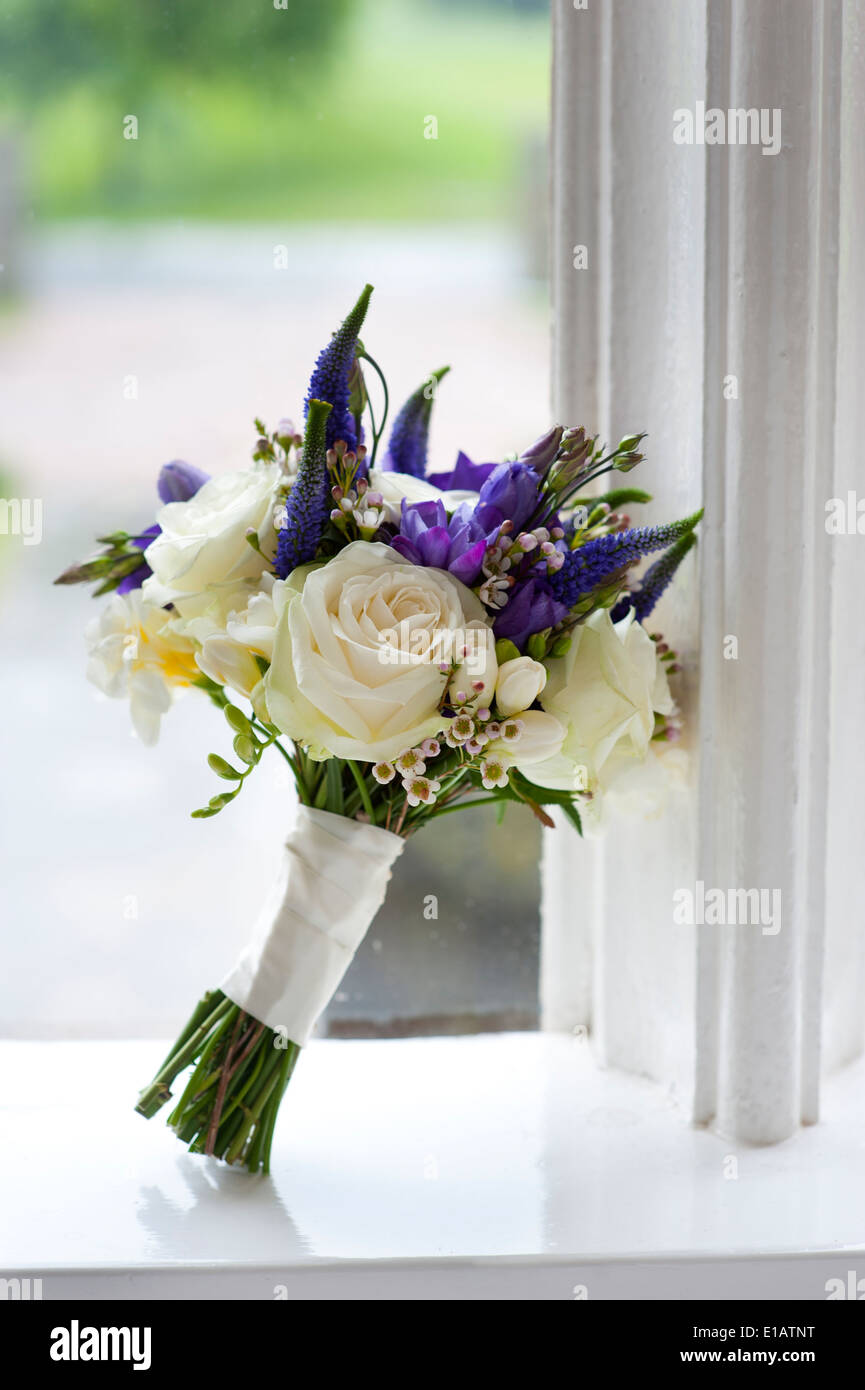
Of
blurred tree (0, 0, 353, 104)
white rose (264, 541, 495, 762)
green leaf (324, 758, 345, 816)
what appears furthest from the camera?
blurred tree (0, 0, 353, 104)

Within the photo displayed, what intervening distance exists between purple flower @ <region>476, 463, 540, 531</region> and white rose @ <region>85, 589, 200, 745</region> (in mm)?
231

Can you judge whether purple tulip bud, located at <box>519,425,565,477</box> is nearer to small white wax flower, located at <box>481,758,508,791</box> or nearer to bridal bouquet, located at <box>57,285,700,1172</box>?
bridal bouquet, located at <box>57,285,700,1172</box>

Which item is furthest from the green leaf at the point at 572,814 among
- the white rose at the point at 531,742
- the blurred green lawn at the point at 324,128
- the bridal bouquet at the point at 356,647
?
the blurred green lawn at the point at 324,128

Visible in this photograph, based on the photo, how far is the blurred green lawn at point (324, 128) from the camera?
1.03 meters

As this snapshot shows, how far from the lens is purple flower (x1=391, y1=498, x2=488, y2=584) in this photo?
0.75 meters

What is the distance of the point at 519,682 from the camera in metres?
0.74

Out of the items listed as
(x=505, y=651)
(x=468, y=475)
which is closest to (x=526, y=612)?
(x=505, y=651)

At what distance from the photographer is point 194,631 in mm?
801

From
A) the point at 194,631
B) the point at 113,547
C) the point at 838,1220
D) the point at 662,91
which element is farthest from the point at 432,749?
the point at 662,91

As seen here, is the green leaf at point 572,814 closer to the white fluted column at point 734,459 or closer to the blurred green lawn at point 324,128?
the white fluted column at point 734,459

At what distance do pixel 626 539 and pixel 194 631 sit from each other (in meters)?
0.29

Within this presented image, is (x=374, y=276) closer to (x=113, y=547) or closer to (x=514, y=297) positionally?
(x=514, y=297)

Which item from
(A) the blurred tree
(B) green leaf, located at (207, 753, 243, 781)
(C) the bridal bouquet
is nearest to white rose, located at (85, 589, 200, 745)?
(C) the bridal bouquet

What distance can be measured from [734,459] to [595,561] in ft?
0.46
